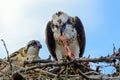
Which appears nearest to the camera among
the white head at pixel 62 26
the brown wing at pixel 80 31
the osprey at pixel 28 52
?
the osprey at pixel 28 52

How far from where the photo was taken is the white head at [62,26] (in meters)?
12.0

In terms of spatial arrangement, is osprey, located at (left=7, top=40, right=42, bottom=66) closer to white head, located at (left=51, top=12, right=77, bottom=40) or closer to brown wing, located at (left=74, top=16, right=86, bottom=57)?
white head, located at (left=51, top=12, right=77, bottom=40)

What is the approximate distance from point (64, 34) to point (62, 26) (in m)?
0.25

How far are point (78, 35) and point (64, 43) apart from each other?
0.52 m

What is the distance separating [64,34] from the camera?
12.0m

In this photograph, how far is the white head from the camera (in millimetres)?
12031

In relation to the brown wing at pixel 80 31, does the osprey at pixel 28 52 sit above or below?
below

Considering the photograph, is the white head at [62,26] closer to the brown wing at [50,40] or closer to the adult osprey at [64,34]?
the adult osprey at [64,34]

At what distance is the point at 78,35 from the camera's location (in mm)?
12281

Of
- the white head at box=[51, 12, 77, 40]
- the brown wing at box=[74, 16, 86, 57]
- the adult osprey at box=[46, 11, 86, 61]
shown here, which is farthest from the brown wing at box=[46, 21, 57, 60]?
the brown wing at box=[74, 16, 86, 57]

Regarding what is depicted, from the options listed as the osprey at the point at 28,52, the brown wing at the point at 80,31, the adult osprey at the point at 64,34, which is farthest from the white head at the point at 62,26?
the osprey at the point at 28,52

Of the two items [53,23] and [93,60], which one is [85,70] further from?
[53,23]

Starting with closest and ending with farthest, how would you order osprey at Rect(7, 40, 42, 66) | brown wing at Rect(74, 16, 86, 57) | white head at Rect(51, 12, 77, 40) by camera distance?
osprey at Rect(7, 40, 42, 66) < white head at Rect(51, 12, 77, 40) < brown wing at Rect(74, 16, 86, 57)

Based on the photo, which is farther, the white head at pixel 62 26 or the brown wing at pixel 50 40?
the brown wing at pixel 50 40
